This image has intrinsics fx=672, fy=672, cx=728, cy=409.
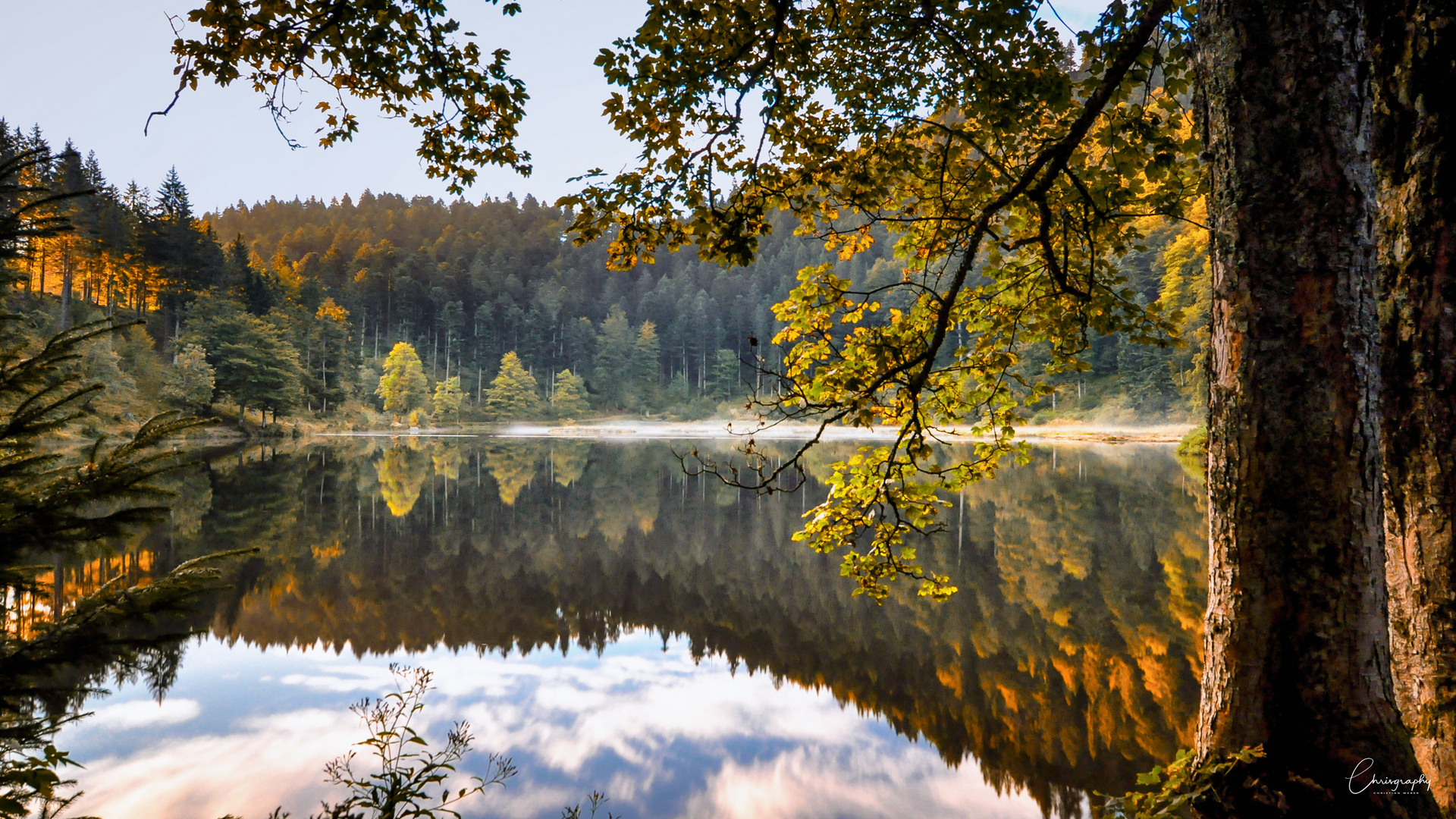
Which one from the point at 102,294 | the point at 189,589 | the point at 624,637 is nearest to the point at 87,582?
the point at 624,637

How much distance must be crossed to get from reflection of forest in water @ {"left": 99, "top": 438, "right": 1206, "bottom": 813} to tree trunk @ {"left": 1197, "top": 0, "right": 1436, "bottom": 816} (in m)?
3.47

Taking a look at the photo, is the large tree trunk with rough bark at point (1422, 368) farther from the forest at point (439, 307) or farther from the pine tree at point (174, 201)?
the pine tree at point (174, 201)

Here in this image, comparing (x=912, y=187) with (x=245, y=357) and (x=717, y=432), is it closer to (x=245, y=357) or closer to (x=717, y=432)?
(x=245, y=357)

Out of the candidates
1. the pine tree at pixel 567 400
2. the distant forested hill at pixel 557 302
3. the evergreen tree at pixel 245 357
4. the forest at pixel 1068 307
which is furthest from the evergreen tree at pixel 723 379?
the forest at pixel 1068 307

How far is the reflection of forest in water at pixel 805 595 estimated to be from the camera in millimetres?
6414

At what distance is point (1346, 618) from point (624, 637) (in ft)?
26.0

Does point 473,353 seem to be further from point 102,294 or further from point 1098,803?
point 1098,803

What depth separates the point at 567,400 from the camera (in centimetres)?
6931

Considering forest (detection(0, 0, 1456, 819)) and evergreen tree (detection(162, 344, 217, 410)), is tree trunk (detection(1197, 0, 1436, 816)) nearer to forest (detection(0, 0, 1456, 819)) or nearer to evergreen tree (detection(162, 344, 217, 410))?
forest (detection(0, 0, 1456, 819))

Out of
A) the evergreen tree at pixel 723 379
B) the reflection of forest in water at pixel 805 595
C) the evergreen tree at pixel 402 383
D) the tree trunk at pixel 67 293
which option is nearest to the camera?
the reflection of forest in water at pixel 805 595

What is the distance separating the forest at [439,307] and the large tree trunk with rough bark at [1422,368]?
472 centimetres

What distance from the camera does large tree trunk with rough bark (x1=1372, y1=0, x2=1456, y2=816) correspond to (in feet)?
8.47

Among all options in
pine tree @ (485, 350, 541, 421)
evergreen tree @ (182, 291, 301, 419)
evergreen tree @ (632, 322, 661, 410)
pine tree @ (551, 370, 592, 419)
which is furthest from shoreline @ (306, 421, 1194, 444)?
evergreen tree @ (632, 322, 661, 410)

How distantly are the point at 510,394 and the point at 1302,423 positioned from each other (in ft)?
224
